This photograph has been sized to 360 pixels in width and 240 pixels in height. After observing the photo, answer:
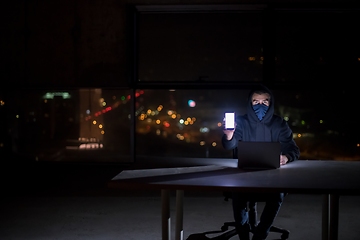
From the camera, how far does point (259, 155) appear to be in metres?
2.04

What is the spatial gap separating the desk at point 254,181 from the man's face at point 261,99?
0.58 meters

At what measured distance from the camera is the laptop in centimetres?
200

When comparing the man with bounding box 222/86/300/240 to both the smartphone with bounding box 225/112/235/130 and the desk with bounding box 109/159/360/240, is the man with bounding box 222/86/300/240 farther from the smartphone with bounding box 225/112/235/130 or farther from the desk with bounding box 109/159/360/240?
the desk with bounding box 109/159/360/240

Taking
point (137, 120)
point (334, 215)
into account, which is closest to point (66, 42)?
point (137, 120)

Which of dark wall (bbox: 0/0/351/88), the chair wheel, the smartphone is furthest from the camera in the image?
dark wall (bbox: 0/0/351/88)

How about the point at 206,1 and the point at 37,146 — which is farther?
the point at 37,146

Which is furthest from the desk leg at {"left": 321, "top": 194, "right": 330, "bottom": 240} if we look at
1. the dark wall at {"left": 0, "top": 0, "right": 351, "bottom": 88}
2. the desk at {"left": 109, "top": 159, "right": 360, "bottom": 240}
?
the dark wall at {"left": 0, "top": 0, "right": 351, "bottom": 88}

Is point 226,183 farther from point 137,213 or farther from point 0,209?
point 0,209

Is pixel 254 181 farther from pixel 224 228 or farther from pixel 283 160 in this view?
pixel 224 228

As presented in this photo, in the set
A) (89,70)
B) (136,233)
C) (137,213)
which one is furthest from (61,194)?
(89,70)

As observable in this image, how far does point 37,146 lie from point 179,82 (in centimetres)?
3035

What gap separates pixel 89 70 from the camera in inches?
203

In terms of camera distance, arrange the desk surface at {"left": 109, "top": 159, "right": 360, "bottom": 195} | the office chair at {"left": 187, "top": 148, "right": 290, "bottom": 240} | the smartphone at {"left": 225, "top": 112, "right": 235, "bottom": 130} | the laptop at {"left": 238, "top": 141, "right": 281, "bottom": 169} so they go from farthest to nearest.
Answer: the office chair at {"left": 187, "top": 148, "right": 290, "bottom": 240} → the smartphone at {"left": 225, "top": 112, "right": 235, "bottom": 130} → the laptop at {"left": 238, "top": 141, "right": 281, "bottom": 169} → the desk surface at {"left": 109, "top": 159, "right": 360, "bottom": 195}

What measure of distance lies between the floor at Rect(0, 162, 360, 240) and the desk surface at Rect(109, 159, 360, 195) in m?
0.89
